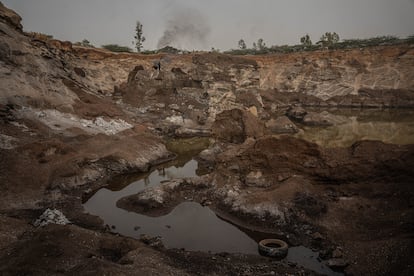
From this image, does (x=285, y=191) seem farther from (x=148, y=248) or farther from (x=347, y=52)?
(x=347, y=52)

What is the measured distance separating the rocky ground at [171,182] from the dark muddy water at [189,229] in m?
0.61

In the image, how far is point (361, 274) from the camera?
11430mm

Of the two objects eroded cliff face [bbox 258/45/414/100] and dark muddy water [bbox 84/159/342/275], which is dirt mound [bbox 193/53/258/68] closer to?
eroded cliff face [bbox 258/45/414/100]

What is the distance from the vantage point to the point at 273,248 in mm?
13133

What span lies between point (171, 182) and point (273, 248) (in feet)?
28.6

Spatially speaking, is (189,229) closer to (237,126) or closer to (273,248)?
(273,248)

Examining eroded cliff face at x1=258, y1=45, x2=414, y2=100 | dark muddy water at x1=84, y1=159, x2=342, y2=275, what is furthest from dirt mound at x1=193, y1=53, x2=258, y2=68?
dark muddy water at x1=84, y1=159, x2=342, y2=275

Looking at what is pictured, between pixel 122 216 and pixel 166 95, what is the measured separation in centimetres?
3472

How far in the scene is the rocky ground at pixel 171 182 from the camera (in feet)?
38.5

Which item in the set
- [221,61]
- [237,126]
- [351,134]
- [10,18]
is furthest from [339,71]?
[10,18]

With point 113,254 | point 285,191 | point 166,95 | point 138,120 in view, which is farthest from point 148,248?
point 166,95

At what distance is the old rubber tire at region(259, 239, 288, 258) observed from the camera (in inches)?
514

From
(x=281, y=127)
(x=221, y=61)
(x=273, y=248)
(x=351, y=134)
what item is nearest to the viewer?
(x=273, y=248)

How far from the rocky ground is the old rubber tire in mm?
584
